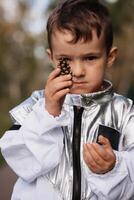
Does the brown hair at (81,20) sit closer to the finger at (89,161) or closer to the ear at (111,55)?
the ear at (111,55)

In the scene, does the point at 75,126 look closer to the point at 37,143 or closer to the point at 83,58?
the point at 37,143

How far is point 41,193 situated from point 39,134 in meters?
0.26

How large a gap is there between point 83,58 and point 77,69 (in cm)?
6

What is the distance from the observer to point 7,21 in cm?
2556

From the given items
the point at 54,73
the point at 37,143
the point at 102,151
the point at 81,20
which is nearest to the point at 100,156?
the point at 102,151

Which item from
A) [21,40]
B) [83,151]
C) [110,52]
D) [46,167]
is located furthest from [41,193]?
[21,40]

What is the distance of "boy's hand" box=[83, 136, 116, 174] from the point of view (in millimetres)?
2326

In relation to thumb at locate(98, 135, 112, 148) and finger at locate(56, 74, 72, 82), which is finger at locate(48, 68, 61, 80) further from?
thumb at locate(98, 135, 112, 148)

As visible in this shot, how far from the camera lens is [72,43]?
2494mm

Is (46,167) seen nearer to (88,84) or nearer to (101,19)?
A: (88,84)

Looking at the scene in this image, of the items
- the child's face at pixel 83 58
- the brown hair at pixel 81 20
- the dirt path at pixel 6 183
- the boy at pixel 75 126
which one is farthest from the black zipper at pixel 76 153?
the dirt path at pixel 6 183

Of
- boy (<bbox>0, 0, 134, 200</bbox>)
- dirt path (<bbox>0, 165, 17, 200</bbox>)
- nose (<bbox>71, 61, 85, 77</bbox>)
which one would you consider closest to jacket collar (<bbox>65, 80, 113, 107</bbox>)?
boy (<bbox>0, 0, 134, 200</bbox>)

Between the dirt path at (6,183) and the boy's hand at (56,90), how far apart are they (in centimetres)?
351

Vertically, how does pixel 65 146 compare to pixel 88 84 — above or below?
below
